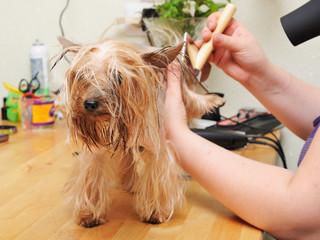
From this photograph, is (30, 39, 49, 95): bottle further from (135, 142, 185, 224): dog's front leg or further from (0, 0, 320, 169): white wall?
(135, 142, 185, 224): dog's front leg

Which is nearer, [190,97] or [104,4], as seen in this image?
[190,97]

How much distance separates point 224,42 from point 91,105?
0.49 metres

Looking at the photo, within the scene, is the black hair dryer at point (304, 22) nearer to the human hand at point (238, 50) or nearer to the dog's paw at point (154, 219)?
the human hand at point (238, 50)

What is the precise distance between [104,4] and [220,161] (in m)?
1.15

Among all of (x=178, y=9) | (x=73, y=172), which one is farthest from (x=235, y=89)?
(x=73, y=172)

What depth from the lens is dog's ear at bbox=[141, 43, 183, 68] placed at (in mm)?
684

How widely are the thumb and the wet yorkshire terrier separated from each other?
24cm

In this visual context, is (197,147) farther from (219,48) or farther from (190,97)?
(219,48)

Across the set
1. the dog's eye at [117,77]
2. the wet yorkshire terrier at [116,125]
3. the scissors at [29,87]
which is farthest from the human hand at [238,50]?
the scissors at [29,87]

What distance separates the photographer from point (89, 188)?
0.81 m

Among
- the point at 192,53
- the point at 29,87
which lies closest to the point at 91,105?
the point at 192,53

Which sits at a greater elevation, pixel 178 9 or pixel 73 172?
pixel 178 9

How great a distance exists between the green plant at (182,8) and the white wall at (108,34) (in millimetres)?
201

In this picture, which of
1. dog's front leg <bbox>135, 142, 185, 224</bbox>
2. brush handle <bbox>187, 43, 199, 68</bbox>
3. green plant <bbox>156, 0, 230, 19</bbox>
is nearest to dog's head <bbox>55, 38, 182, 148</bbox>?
dog's front leg <bbox>135, 142, 185, 224</bbox>
